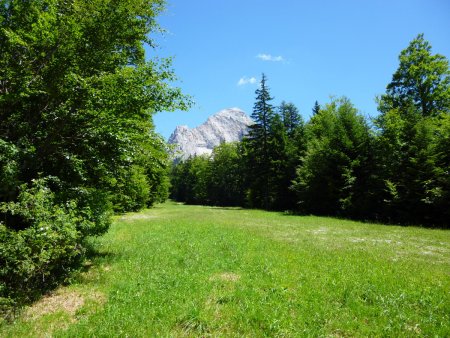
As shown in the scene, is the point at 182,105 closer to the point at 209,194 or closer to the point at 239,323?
the point at 239,323

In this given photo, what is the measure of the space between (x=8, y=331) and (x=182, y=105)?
28.4 ft

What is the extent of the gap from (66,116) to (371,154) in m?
32.2

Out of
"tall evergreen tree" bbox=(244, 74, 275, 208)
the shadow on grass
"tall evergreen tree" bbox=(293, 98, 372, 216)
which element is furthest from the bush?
"tall evergreen tree" bbox=(244, 74, 275, 208)

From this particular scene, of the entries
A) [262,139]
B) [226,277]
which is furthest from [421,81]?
[226,277]

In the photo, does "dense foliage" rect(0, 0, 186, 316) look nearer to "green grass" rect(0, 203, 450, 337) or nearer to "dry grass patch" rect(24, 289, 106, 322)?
"dry grass patch" rect(24, 289, 106, 322)

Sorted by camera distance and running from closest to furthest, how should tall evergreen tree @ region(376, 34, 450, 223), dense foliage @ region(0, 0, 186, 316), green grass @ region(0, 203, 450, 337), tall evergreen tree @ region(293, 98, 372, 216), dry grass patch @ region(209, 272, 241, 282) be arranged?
green grass @ region(0, 203, 450, 337) < dense foliage @ region(0, 0, 186, 316) < dry grass patch @ region(209, 272, 241, 282) < tall evergreen tree @ region(376, 34, 450, 223) < tall evergreen tree @ region(293, 98, 372, 216)

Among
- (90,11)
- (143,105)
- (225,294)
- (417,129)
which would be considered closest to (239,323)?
(225,294)

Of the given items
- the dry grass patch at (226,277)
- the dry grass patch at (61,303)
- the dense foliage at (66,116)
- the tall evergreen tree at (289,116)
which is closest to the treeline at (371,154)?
the tall evergreen tree at (289,116)

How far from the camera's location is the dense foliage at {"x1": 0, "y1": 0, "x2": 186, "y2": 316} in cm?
808

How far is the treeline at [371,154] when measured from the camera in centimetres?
2705

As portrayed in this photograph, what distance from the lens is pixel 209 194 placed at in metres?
89.4

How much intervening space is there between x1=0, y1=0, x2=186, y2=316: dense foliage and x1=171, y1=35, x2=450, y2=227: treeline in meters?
25.0

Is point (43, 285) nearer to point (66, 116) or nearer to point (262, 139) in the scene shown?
point (66, 116)

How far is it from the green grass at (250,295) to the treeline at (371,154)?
50.4 ft
